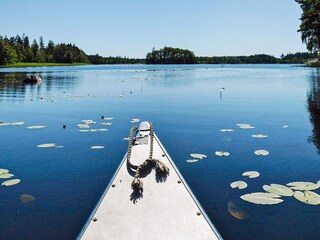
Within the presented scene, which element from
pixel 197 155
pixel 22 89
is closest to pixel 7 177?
pixel 197 155

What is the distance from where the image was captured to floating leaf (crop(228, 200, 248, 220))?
5.93m

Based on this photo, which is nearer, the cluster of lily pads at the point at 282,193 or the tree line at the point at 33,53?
the cluster of lily pads at the point at 282,193

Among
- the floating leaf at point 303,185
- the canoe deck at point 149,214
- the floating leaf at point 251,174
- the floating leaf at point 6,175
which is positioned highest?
the canoe deck at point 149,214

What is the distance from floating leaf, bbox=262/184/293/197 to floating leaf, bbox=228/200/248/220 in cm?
107

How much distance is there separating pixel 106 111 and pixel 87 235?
15183mm

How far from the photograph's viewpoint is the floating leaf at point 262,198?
6375 millimetres

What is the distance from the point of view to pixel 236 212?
6090 mm

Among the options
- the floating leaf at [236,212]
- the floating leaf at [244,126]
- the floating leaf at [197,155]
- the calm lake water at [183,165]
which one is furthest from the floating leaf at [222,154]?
the floating leaf at [244,126]

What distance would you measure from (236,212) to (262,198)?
80cm

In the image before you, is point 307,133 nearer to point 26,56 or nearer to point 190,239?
point 190,239

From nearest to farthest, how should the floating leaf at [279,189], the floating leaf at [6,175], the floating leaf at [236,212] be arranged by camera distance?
the floating leaf at [236,212]
the floating leaf at [279,189]
the floating leaf at [6,175]

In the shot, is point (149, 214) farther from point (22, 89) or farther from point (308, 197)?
point (22, 89)

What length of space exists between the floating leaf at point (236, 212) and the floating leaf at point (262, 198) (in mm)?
383

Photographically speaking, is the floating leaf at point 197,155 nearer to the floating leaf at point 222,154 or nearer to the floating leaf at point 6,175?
the floating leaf at point 222,154
